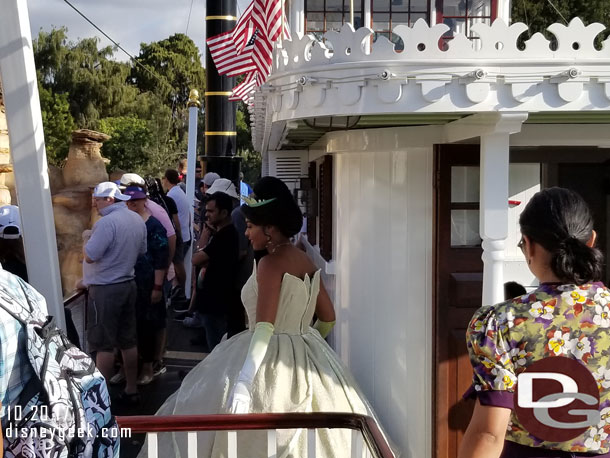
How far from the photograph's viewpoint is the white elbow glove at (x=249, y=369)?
322 cm

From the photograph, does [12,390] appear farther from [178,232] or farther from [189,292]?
[189,292]

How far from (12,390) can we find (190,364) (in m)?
5.67

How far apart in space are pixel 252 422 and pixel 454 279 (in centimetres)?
165

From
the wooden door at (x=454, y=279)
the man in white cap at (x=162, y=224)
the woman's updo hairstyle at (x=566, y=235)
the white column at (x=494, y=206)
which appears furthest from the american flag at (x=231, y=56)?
the woman's updo hairstyle at (x=566, y=235)

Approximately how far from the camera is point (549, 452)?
201 centimetres

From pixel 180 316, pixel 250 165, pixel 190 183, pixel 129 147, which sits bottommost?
pixel 180 316

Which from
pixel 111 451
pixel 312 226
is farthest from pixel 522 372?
pixel 312 226

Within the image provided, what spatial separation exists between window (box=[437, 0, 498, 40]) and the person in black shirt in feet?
7.70

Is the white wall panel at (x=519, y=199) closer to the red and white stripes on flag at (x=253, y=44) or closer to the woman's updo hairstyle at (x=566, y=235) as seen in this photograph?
the red and white stripes on flag at (x=253, y=44)

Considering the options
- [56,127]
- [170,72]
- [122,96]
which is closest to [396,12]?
[56,127]

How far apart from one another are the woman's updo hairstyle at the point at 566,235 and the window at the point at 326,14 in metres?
4.27

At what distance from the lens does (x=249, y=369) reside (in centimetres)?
341

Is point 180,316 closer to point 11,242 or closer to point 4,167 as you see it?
point 11,242

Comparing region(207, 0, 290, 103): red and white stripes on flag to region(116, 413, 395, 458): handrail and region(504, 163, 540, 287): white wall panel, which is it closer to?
region(504, 163, 540, 287): white wall panel
